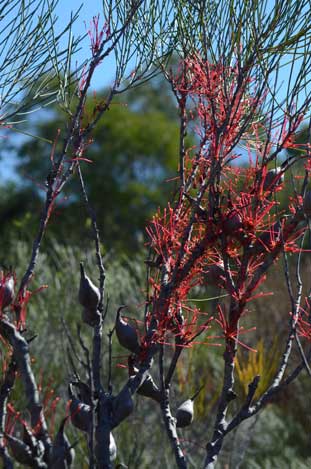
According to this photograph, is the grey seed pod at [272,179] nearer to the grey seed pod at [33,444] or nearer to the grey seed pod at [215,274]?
the grey seed pod at [215,274]

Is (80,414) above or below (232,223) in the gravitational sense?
below

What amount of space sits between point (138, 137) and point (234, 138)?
659 inches

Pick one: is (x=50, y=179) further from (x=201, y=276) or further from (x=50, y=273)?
(x=50, y=273)

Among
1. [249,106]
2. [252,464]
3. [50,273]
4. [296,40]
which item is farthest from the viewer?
[50,273]

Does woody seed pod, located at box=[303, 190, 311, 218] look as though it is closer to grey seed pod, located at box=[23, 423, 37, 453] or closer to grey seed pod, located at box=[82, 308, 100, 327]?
grey seed pod, located at box=[82, 308, 100, 327]

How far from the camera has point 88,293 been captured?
1.94 m

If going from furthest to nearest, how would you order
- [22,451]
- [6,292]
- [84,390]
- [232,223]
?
1. [232,223]
2. [84,390]
3. [6,292]
4. [22,451]

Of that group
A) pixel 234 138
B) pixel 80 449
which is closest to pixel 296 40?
pixel 234 138

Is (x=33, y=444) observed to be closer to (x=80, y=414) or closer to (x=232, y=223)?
(x=80, y=414)

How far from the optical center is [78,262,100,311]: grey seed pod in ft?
6.33

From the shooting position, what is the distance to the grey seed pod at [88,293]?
1.93 m

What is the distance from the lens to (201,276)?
222 cm

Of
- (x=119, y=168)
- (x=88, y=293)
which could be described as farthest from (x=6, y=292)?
(x=119, y=168)

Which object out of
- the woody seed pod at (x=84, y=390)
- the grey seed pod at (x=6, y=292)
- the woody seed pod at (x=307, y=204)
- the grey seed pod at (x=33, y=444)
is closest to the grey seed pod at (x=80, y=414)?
the woody seed pod at (x=84, y=390)
